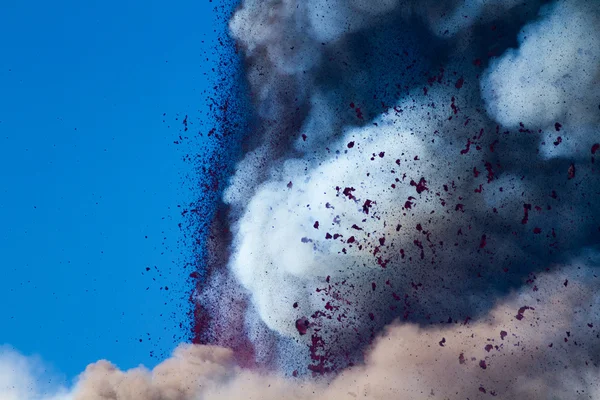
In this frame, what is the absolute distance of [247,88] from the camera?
14758 mm

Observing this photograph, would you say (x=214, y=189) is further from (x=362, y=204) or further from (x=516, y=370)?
(x=516, y=370)

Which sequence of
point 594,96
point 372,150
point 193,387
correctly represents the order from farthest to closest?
point 193,387, point 372,150, point 594,96

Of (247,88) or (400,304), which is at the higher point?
(247,88)

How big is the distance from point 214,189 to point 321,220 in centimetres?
295

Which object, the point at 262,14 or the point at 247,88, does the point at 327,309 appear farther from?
the point at 262,14

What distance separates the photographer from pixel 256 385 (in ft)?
49.2

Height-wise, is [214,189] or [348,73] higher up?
[348,73]

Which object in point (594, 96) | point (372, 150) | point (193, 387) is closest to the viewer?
point (594, 96)

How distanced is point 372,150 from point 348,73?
2.05 metres

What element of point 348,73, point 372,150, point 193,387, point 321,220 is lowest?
point 193,387

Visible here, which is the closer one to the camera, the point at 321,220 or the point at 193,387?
the point at 321,220

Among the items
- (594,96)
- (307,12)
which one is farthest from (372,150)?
(594,96)

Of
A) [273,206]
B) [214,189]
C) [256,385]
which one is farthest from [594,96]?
[256,385]

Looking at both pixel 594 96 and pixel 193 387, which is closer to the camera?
pixel 594 96
